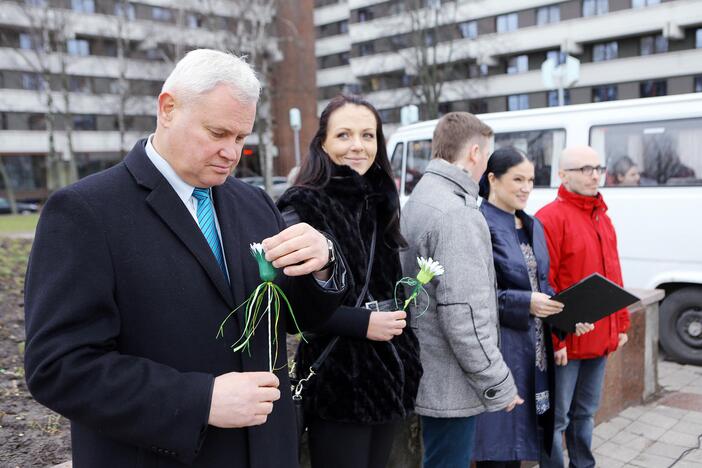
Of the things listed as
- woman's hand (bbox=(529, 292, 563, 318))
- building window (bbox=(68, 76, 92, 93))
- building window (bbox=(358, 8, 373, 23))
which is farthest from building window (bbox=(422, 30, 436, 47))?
woman's hand (bbox=(529, 292, 563, 318))

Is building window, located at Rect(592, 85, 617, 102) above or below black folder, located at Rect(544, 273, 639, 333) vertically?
above

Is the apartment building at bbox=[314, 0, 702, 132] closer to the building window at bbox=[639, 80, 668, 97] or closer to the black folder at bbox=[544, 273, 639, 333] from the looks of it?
the building window at bbox=[639, 80, 668, 97]

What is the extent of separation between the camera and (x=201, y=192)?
1.58 metres

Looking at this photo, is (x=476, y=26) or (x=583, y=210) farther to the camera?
(x=476, y=26)

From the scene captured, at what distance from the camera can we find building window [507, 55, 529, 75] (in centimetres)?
3647

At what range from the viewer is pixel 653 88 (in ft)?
104

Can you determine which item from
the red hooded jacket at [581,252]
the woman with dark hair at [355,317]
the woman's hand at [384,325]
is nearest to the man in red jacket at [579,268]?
the red hooded jacket at [581,252]

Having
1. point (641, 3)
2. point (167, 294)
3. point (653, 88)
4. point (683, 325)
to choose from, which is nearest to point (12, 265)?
point (167, 294)

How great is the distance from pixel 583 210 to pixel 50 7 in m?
27.4

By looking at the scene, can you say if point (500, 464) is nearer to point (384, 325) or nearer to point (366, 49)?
point (384, 325)

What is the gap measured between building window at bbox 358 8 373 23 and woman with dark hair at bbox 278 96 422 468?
42.2 m

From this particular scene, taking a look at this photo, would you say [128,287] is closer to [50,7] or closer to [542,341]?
[542,341]

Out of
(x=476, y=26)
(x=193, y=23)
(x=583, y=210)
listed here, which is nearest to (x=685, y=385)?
(x=583, y=210)

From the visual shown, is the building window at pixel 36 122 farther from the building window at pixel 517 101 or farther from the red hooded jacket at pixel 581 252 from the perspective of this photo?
the red hooded jacket at pixel 581 252
